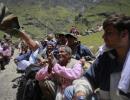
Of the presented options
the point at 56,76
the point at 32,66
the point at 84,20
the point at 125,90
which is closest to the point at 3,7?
the point at 56,76

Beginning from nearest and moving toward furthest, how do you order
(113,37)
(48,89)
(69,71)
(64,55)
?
(113,37) < (69,71) < (64,55) < (48,89)

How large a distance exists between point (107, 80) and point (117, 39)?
48cm

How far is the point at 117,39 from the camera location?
493cm

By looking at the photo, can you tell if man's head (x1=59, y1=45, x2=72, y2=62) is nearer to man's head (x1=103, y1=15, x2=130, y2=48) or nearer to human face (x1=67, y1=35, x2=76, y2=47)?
human face (x1=67, y1=35, x2=76, y2=47)

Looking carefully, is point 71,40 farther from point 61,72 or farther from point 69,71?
point 69,71

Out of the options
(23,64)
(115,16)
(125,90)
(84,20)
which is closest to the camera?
(125,90)

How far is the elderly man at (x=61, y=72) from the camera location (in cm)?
754

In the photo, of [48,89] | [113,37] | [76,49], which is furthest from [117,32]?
[76,49]

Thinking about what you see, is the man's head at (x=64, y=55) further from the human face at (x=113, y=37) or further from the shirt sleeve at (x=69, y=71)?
the human face at (x=113, y=37)

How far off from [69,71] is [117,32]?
2.68 m

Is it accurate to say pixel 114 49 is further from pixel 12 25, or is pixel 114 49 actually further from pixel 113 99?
pixel 12 25

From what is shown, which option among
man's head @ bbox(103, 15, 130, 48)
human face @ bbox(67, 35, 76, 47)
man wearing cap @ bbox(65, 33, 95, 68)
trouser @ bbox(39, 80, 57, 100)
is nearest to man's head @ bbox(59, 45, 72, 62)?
trouser @ bbox(39, 80, 57, 100)

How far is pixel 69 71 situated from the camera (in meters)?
7.54

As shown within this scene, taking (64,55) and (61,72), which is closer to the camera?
(61,72)
